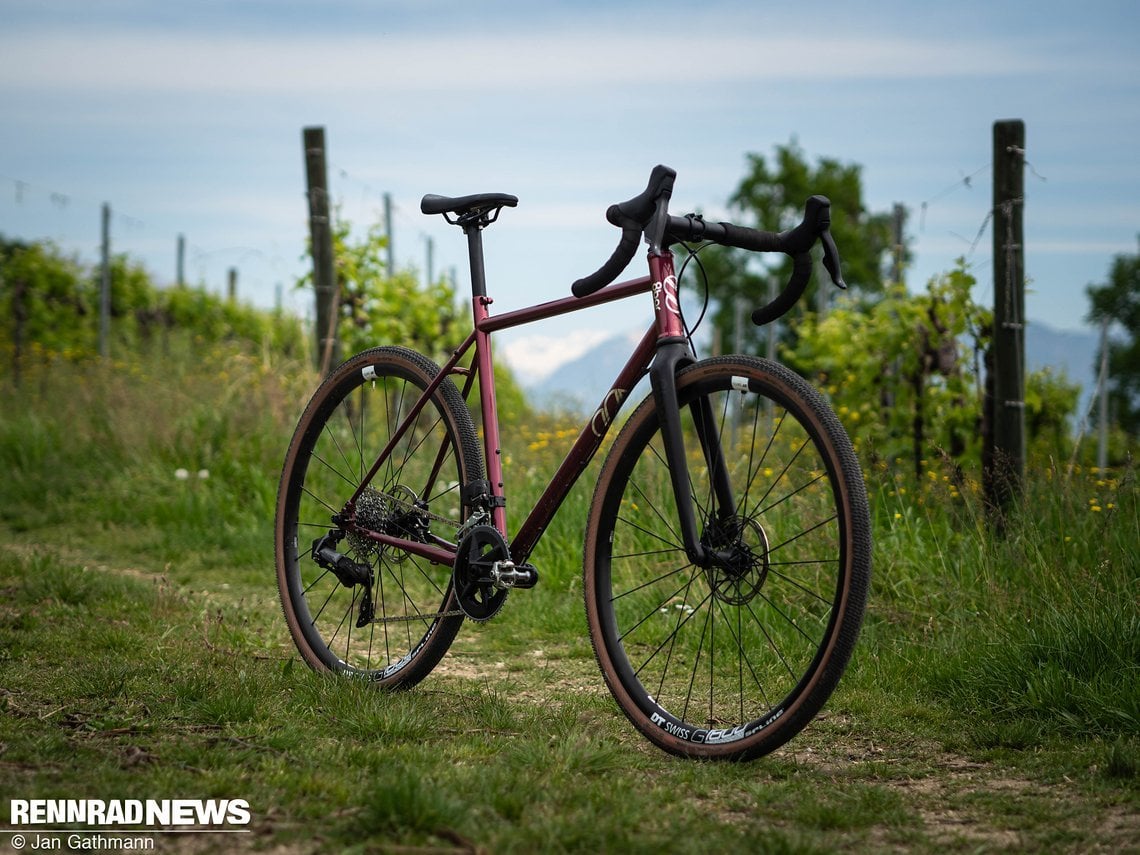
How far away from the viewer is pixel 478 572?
3.36m

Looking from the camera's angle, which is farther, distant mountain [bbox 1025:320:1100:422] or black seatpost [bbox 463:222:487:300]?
distant mountain [bbox 1025:320:1100:422]

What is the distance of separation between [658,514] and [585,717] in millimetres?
674

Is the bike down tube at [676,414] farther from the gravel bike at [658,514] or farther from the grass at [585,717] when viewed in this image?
the grass at [585,717]

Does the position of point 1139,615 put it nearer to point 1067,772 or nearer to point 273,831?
point 1067,772

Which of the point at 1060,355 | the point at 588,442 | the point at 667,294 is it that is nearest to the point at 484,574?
the point at 588,442

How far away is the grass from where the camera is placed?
245 cm

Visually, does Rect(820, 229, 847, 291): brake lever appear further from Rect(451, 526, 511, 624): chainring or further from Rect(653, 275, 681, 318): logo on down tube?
Rect(451, 526, 511, 624): chainring

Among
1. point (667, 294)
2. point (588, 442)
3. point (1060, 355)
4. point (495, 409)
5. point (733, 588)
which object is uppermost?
point (1060, 355)

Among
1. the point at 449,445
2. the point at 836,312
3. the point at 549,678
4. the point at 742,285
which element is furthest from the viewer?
the point at 742,285

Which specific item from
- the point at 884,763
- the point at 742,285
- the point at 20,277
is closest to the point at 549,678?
the point at 884,763

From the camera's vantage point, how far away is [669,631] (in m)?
4.61

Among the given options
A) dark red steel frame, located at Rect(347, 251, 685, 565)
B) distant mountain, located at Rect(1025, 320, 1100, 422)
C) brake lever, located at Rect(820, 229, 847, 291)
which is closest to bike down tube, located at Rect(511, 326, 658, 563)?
dark red steel frame, located at Rect(347, 251, 685, 565)

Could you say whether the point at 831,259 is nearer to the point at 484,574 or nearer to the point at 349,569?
the point at 484,574

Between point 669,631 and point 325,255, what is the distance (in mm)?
4739
